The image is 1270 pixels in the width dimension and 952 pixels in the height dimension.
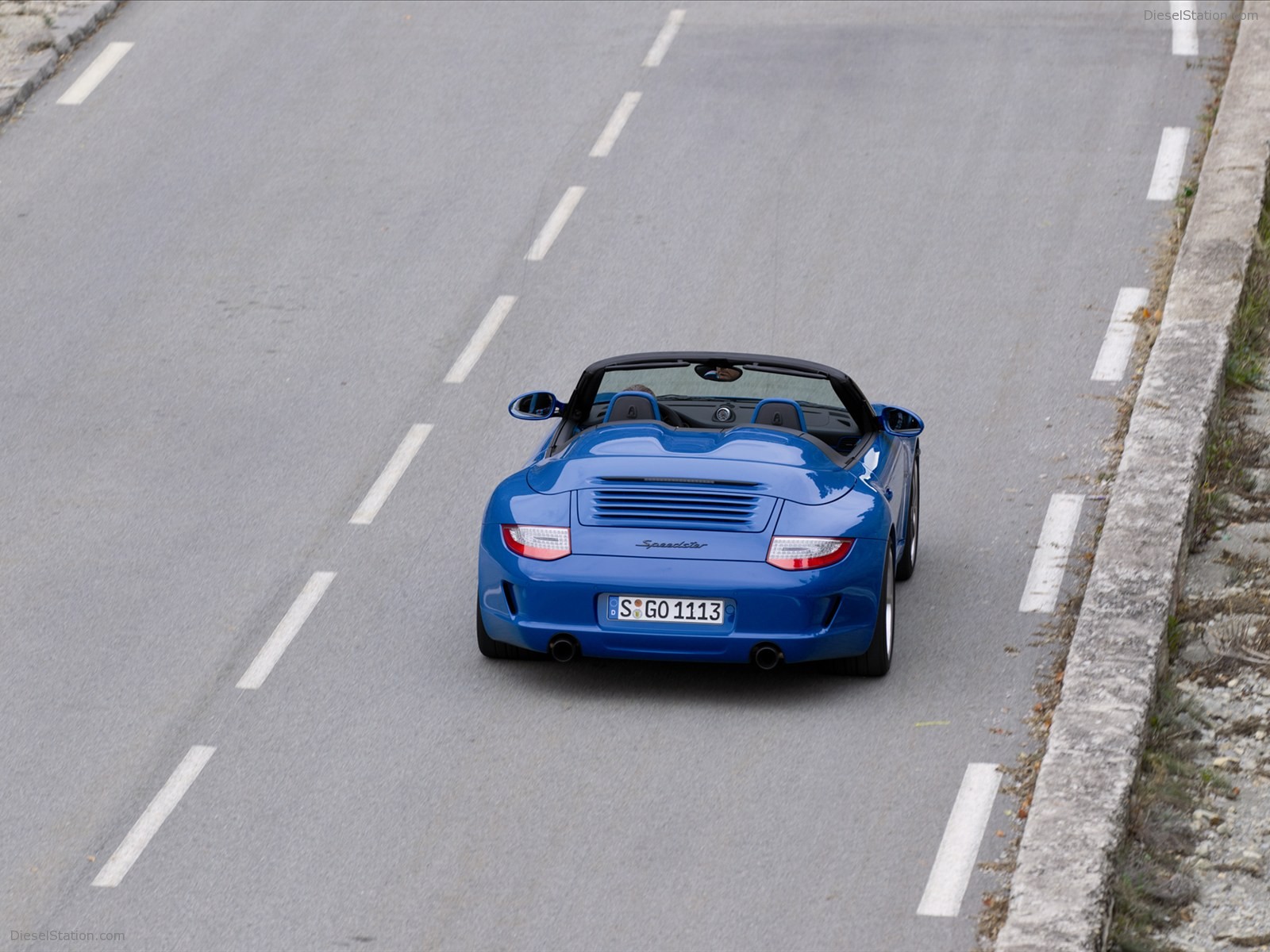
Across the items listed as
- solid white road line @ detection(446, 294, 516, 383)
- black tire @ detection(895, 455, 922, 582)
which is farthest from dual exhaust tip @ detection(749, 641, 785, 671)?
solid white road line @ detection(446, 294, 516, 383)

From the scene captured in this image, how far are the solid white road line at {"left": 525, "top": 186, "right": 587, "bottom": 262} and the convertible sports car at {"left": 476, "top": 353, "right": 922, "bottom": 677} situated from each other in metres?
6.07

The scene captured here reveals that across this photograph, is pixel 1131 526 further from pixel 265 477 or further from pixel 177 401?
pixel 177 401

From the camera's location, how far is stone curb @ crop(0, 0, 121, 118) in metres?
18.6

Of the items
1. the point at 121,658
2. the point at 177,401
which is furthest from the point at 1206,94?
the point at 121,658

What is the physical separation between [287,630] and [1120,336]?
6543mm

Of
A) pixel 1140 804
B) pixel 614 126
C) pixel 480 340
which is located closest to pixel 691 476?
pixel 1140 804

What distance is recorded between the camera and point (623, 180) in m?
16.9

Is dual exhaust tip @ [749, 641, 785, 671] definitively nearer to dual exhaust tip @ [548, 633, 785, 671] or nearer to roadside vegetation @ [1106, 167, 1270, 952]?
dual exhaust tip @ [548, 633, 785, 671]

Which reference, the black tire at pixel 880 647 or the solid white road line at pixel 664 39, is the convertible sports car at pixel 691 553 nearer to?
the black tire at pixel 880 647

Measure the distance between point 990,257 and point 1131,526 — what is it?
17.8 ft

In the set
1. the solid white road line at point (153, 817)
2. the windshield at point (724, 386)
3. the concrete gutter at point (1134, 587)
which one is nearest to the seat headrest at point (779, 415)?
the windshield at point (724, 386)

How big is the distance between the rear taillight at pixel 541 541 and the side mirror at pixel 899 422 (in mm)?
→ 2040

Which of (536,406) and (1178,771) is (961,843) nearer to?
(1178,771)

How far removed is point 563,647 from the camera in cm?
917
